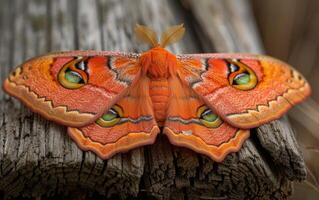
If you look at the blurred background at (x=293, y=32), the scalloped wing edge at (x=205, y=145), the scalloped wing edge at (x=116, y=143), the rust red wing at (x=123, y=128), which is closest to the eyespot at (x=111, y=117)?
the rust red wing at (x=123, y=128)

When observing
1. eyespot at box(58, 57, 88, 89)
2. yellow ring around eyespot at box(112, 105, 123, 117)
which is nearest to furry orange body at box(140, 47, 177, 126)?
yellow ring around eyespot at box(112, 105, 123, 117)

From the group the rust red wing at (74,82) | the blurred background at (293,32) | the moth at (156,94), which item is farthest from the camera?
the blurred background at (293,32)

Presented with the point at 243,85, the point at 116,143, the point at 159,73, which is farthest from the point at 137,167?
the point at 243,85

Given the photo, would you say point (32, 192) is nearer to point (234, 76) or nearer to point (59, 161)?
point (59, 161)

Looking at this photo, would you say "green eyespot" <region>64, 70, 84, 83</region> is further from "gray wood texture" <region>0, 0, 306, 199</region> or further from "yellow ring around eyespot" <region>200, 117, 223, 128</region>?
"yellow ring around eyespot" <region>200, 117, 223, 128</region>

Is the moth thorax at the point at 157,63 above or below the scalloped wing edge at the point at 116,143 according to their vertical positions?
above

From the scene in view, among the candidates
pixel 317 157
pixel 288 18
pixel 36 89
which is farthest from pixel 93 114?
pixel 288 18

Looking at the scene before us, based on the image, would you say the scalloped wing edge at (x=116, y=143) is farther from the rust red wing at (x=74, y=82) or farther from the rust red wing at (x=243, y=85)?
the rust red wing at (x=243, y=85)
